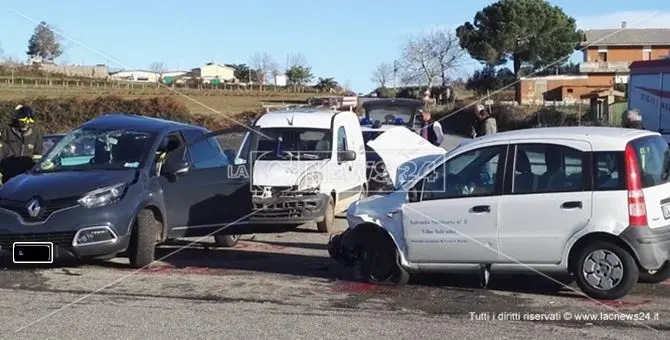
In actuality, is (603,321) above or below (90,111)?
below

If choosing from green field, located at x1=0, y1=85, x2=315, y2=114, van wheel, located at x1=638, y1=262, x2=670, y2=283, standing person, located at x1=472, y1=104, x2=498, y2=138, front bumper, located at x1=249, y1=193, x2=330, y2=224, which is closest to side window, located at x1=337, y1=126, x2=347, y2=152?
front bumper, located at x1=249, y1=193, x2=330, y2=224

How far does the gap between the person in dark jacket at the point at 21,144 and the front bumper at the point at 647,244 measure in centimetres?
884

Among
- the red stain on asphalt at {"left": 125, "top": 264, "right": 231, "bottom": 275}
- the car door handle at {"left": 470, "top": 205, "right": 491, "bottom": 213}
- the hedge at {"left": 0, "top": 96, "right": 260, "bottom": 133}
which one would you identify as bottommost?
the red stain on asphalt at {"left": 125, "top": 264, "right": 231, "bottom": 275}

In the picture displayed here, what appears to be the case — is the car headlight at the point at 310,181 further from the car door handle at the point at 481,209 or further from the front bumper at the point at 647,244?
the front bumper at the point at 647,244

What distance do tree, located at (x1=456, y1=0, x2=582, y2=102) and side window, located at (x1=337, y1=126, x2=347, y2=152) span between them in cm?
4475

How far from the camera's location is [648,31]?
277 ft

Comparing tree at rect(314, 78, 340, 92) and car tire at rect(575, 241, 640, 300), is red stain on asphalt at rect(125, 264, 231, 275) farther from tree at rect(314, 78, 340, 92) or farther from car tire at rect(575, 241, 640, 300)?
tree at rect(314, 78, 340, 92)

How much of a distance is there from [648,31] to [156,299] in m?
82.3

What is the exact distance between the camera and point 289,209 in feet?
42.9

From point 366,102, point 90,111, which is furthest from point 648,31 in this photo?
point 366,102

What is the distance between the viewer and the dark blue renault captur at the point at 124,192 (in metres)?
10.4

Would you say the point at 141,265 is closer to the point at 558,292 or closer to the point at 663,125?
the point at 558,292

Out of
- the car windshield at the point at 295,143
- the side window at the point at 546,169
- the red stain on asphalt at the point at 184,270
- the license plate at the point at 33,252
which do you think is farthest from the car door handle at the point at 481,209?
the car windshield at the point at 295,143

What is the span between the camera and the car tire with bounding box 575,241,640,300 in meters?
8.61
